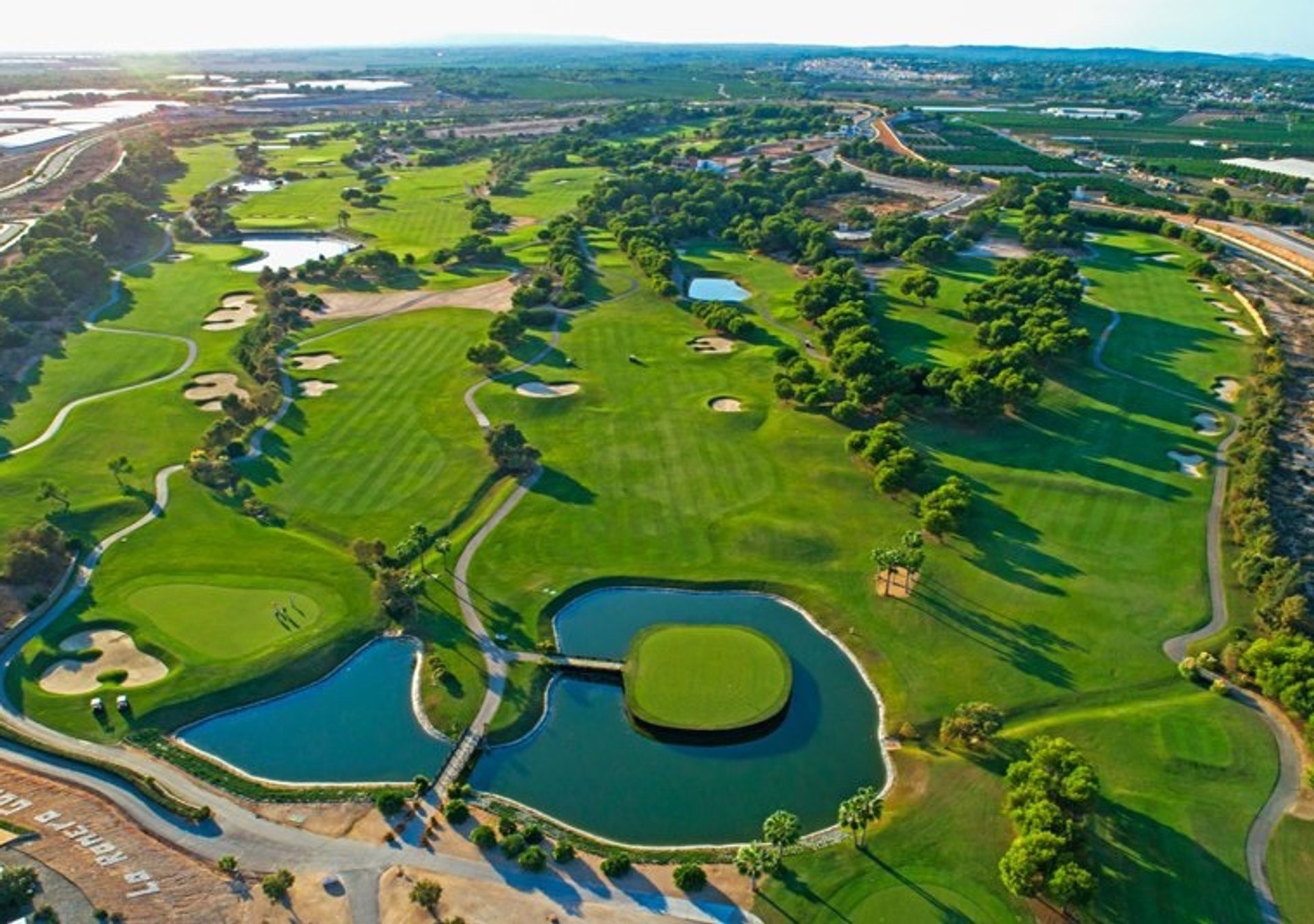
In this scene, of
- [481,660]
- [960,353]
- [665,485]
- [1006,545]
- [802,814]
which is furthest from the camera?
[960,353]

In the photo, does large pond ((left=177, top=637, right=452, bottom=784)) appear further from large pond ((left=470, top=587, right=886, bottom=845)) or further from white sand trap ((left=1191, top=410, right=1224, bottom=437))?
white sand trap ((left=1191, top=410, right=1224, bottom=437))

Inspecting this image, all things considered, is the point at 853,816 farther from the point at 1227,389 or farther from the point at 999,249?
the point at 999,249

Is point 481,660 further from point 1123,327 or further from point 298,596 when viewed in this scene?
point 1123,327

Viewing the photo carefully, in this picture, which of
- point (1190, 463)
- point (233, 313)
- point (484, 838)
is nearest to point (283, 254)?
point (233, 313)

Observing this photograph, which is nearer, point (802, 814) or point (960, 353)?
point (802, 814)

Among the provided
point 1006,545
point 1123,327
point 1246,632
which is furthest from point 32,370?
point 1123,327

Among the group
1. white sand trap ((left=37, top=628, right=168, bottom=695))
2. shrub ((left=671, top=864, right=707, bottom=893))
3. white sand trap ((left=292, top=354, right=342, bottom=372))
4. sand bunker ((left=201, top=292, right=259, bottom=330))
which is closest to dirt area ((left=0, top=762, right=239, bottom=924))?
white sand trap ((left=37, top=628, right=168, bottom=695))
